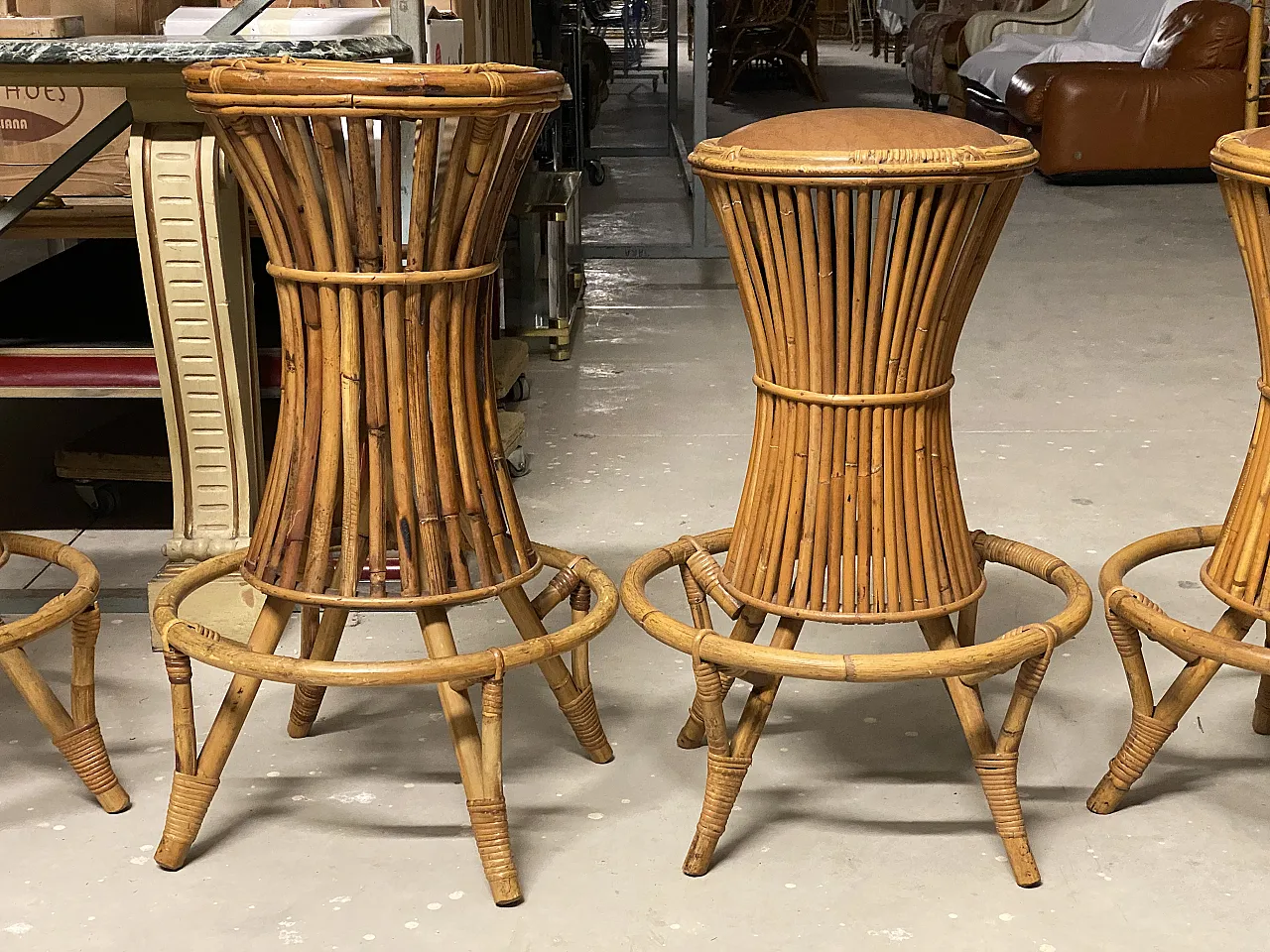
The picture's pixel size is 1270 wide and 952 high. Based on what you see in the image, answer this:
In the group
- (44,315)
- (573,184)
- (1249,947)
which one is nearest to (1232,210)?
(1249,947)

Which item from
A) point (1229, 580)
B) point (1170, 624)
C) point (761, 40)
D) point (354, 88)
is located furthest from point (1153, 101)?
point (354, 88)

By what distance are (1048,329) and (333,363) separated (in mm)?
3151

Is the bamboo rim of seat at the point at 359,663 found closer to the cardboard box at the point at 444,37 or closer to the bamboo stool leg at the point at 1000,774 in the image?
the bamboo stool leg at the point at 1000,774

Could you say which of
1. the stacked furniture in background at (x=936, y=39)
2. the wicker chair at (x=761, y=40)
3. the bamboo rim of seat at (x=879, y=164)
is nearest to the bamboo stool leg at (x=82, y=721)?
the bamboo rim of seat at (x=879, y=164)

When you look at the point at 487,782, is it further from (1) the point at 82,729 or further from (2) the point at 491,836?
(1) the point at 82,729

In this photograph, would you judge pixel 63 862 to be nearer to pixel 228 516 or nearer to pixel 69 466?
pixel 228 516

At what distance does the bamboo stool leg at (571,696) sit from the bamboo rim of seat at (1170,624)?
2.10 ft

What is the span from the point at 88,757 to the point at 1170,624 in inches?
48.8

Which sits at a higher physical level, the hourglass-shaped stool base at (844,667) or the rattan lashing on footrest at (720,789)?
the hourglass-shaped stool base at (844,667)

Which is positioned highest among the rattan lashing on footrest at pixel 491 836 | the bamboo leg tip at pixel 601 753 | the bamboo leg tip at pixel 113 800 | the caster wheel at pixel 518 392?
the rattan lashing on footrest at pixel 491 836

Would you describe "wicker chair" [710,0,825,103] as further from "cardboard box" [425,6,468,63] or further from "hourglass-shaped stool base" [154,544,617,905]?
"hourglass-shaped stool base" [154,544,617,905]

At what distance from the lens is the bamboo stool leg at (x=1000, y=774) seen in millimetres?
1486

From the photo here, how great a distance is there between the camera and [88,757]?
1.65m

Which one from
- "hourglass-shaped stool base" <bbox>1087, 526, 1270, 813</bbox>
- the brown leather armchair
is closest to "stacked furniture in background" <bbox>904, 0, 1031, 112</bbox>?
the brown leather armchair
